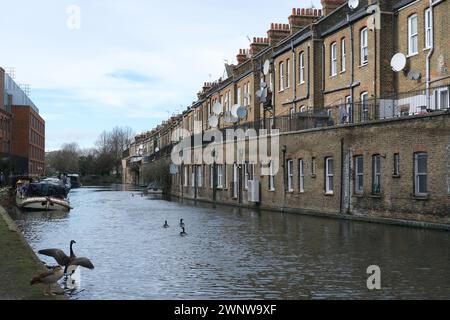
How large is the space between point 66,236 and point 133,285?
9828 mm

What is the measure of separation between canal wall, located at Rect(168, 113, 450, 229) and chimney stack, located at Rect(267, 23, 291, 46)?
39.7ft

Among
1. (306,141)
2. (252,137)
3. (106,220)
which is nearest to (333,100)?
(306,141)

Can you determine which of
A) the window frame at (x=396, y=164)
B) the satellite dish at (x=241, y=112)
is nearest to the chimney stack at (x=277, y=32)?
the satellite dish at (x=241, y=112)

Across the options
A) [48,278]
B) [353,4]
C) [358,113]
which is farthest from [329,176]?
[48,278]

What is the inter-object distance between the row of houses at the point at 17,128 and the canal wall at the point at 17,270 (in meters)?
57.1

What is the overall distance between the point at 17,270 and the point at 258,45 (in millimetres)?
38679

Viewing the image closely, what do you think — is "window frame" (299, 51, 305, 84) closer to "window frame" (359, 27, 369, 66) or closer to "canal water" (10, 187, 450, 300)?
"window frame" (359, 27, 369, 66)

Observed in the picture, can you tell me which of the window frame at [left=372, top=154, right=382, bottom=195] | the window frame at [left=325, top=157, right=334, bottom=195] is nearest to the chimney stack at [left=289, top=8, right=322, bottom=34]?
the window frame at [left=325, top=157, right=334, bottom=195]

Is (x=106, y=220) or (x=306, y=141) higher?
(x=306, y=141)

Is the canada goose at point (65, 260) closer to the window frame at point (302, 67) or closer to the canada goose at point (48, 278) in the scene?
the canada goose at point (48, 278)

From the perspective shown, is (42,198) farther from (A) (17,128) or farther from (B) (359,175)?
(A) (17,128)
